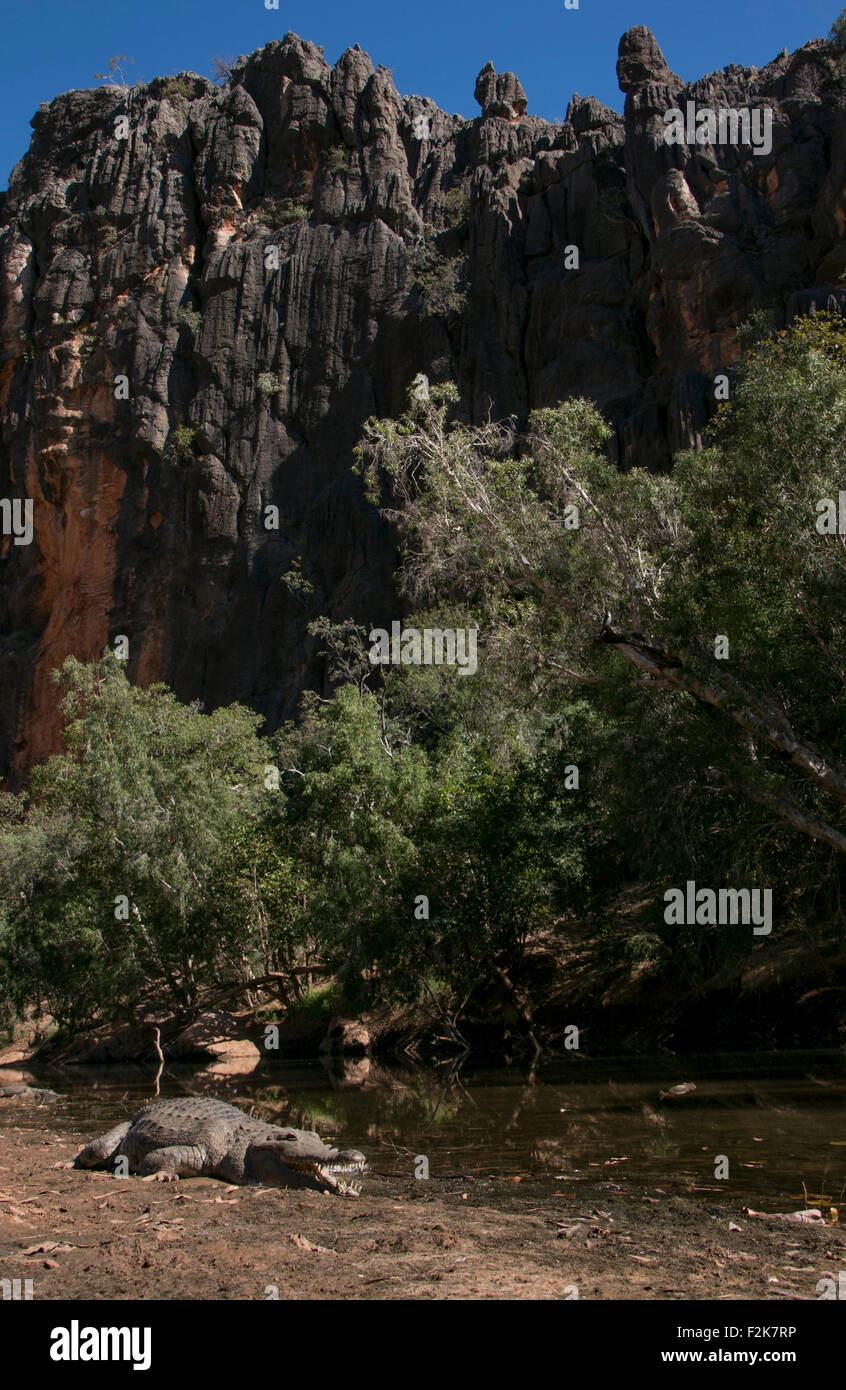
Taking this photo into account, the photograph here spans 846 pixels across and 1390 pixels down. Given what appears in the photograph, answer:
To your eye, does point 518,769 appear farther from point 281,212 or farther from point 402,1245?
point 281,212

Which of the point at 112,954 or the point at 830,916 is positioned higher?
the point at 830,916

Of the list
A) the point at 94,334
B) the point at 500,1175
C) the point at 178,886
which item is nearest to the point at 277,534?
the point at 94,334

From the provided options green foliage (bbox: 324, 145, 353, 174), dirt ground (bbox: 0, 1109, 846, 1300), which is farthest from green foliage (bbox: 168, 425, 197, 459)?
dirt ground (bbox: 0, 1109, 846, 1300)

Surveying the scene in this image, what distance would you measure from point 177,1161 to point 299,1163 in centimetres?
112

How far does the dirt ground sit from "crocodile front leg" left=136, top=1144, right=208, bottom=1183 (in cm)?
66

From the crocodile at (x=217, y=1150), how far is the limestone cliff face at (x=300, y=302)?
108ft

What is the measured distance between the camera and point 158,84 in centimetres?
5991

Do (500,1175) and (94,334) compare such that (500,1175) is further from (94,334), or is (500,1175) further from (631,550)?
(94,334)

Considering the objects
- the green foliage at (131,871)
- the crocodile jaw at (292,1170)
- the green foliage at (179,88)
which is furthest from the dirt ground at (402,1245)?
the green foliage at (179,88)

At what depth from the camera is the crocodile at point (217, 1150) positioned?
7.71 meters

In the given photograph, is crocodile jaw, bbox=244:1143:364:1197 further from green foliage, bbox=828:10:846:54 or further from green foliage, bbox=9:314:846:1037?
green foliage, bbox=828:10:846:54

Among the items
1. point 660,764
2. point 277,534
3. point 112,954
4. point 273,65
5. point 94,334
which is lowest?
point 112,954

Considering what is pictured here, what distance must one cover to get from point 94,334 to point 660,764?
4848cm

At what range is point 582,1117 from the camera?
1067cm
